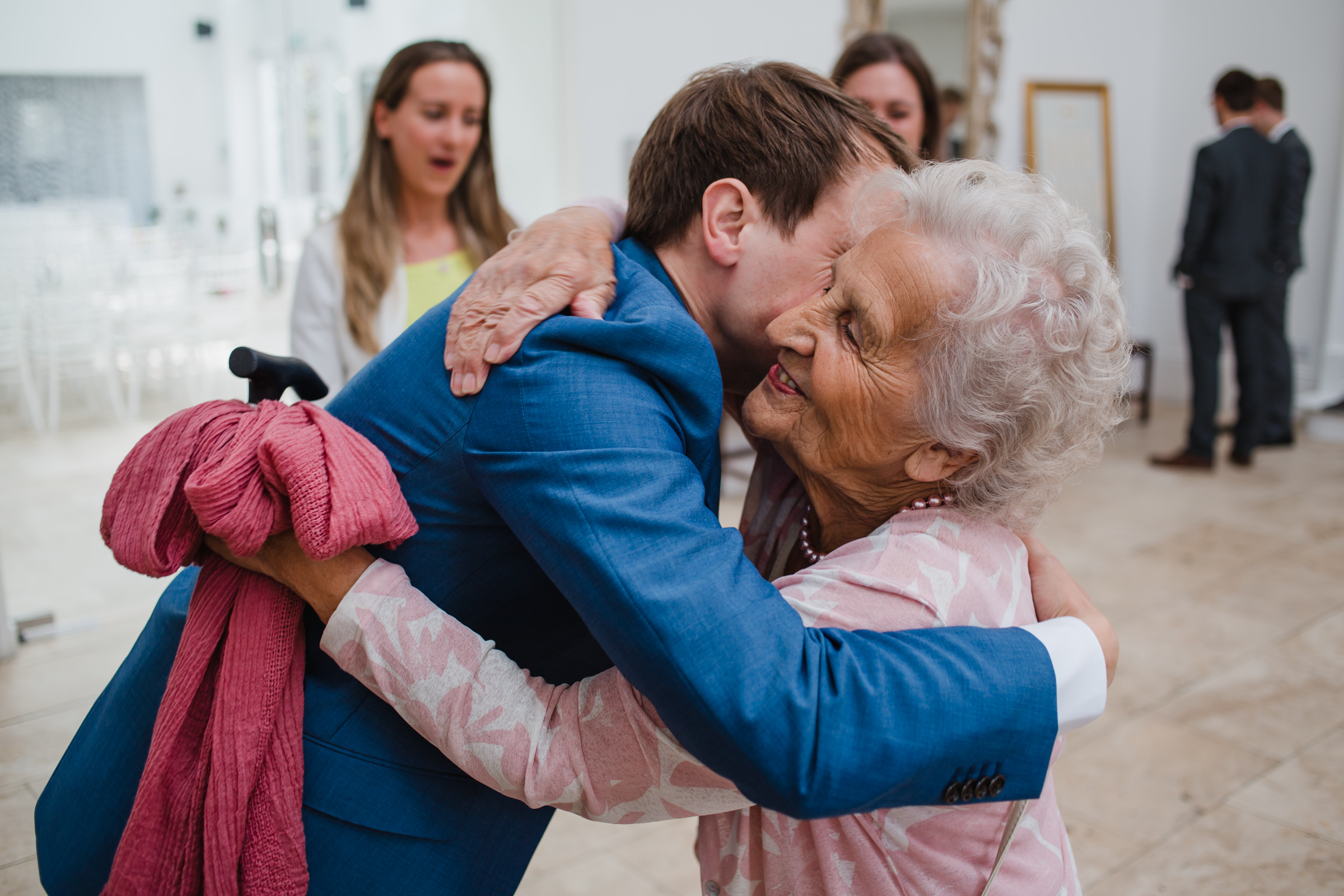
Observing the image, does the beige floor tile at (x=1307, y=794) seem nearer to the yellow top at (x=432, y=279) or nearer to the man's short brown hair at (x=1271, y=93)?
the yellow top at (x=432, y=279)

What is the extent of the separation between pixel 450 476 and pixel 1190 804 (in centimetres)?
235

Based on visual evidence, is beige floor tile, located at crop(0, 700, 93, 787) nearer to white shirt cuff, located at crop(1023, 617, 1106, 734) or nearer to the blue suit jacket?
the blue suit jacket

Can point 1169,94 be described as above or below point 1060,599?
above

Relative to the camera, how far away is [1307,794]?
8.48ft

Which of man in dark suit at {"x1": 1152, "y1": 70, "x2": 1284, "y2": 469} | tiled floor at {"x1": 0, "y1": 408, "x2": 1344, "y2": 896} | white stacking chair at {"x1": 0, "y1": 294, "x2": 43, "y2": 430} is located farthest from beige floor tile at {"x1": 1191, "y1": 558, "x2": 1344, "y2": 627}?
white stacking chair at {"x1": 0, "y1": 294, "x2": 43, "y2": 430}

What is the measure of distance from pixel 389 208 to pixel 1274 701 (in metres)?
3.02

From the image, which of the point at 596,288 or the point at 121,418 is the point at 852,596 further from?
the point at 121,418

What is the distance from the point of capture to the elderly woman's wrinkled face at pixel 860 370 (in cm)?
100

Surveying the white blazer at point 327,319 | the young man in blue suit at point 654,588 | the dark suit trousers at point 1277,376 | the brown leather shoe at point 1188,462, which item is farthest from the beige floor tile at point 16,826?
the dark suit trousers at point 1277,376

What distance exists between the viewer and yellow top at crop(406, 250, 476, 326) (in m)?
2.73

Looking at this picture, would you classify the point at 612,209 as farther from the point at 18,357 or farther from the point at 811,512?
the point at 18,357

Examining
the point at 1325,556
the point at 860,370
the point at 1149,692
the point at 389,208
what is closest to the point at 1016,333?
the point at 860,370

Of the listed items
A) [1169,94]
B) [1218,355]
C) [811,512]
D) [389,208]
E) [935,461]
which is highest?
[1169,94]

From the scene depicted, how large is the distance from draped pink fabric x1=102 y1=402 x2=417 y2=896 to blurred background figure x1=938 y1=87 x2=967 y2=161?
606cm
